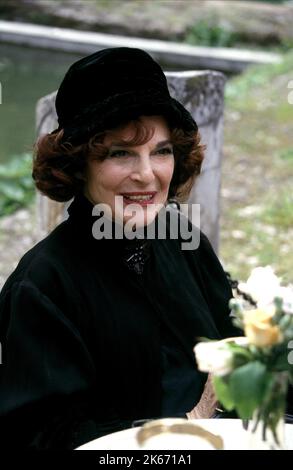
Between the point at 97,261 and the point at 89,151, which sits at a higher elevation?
the point at 89,151

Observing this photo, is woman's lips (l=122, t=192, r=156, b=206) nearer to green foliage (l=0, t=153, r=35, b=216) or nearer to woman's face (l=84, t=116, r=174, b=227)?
woman's face (l=84, t=116, r=174, b=227)

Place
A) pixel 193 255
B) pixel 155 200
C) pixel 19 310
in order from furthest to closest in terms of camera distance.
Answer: pixel 193 255 < pixel 155 200 < pixel 19 310

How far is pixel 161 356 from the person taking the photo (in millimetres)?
2400

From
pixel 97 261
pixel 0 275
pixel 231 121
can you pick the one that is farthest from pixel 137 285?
pixel 231 121

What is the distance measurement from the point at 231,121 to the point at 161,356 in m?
6.60

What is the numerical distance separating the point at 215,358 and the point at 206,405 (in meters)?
0.80

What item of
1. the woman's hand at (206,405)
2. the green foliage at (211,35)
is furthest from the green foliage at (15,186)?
the green foliage at (211,35)

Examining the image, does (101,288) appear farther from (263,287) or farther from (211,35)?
(211,35)

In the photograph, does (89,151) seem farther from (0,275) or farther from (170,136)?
(0,275)

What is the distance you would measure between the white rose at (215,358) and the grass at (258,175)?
2.23 metres

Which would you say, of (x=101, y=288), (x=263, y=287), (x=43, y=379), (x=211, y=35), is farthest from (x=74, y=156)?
(x=211, y=35)

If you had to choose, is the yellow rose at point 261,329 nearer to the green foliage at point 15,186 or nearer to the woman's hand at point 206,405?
the woman's hand at point 206,405

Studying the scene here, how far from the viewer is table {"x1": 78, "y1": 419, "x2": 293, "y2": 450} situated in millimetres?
1820

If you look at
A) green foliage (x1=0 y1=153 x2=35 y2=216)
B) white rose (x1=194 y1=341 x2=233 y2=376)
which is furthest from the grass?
white rose (x1=194 y1=341 x2=233 y2=376)
